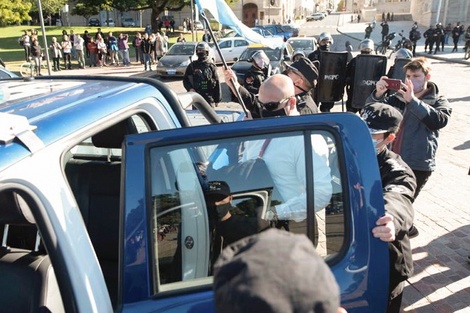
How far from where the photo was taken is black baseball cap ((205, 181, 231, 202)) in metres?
1.89

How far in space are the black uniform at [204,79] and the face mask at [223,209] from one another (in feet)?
17.9

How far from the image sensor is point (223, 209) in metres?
1.88

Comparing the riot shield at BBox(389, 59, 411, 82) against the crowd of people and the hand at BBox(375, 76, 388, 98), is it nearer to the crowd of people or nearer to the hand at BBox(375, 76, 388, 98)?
the crowd of people

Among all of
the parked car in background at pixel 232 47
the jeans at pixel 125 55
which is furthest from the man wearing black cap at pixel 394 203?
the jeans at pixel 125 55

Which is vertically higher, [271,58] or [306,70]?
[306,70]

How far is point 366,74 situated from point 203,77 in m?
2.90

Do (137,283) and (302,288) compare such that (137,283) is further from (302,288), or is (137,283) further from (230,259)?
(302,288)

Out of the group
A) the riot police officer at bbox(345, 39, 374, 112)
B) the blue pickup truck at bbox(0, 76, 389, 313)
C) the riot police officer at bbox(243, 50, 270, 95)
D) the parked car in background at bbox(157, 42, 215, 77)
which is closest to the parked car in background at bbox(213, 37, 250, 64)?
the parked car in background at bbox(157, 42, 215, 77)

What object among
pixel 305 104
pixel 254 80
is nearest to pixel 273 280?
pixel 305 104

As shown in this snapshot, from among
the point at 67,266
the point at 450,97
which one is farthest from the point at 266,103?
the point at 450,97

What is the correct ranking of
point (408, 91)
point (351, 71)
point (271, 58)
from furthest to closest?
point (271, 58) → point (351, 71) → point (408, 91)

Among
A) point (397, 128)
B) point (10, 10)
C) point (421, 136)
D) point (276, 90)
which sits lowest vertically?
point (421, 136)

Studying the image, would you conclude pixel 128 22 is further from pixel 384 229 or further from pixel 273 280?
pixel 273 280

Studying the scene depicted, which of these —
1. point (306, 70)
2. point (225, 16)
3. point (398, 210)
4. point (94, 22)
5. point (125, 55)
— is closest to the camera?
point (398, 210)
